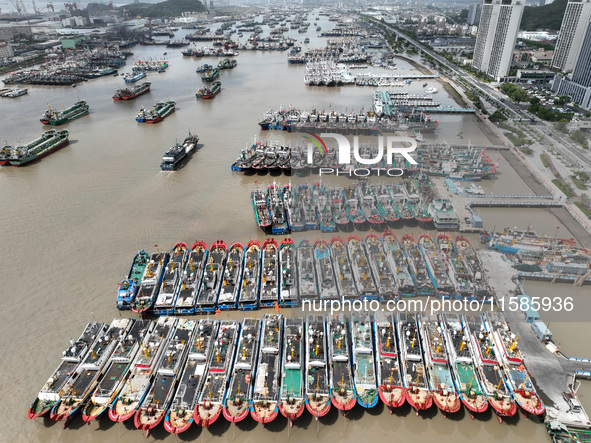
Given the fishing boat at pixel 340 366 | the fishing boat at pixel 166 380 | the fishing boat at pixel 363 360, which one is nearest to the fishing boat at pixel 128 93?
the fishing boat at pixel 166 380

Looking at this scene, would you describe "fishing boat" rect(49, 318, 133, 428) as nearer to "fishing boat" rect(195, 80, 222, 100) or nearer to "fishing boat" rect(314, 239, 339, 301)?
"fishing boat" rect(314, 239, 339, 301)

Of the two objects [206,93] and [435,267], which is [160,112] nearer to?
[206,93]

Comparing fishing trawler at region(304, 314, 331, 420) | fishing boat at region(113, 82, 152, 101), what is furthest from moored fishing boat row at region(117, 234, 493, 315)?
fishing boat at region(113, 82, 152, 101)

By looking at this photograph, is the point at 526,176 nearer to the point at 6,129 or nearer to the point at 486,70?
the point at 486,70

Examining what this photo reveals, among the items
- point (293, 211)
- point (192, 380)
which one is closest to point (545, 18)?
point (293, 211)

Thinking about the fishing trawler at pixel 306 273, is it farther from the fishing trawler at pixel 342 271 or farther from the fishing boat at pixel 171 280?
the fishing boat at pixel 171 280

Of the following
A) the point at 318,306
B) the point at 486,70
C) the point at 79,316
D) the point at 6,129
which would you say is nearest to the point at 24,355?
the point at 79,316

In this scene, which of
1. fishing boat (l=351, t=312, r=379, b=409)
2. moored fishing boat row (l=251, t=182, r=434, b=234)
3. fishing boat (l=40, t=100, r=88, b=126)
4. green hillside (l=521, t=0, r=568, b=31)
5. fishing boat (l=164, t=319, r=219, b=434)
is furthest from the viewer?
green hillside (l=521, t=0, r=568, b=31)
